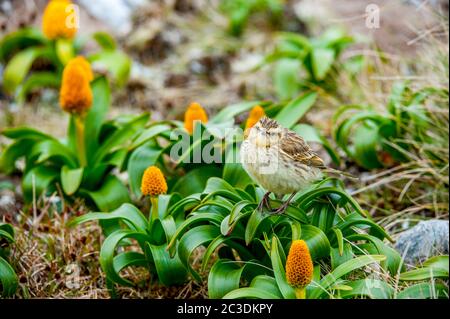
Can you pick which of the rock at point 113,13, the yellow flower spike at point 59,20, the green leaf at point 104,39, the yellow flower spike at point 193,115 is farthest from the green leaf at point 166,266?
the rock at point 113,13

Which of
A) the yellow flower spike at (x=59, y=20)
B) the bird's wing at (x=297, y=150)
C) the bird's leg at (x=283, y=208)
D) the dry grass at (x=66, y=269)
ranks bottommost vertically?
the dry grass at (x=66, y=269)

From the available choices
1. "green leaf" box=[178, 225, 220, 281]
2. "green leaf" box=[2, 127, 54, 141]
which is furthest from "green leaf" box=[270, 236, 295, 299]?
"green leaf" box=[2, 127, 54, 141]

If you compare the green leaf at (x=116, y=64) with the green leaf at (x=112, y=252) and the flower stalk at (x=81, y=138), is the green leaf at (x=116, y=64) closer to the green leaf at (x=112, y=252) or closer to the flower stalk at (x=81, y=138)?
the flower stalk at (x=81, y=138)

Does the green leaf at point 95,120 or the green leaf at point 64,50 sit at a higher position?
the green leaf at point 64,50

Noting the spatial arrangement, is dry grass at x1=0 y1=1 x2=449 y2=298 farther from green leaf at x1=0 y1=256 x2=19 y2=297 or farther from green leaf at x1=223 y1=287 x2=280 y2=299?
green leaf at x1=223 y1=287 x2=280 y2=299

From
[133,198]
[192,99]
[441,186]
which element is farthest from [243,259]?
[192,99]

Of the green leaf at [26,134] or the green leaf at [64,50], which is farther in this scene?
the green leaf at [64,50]
